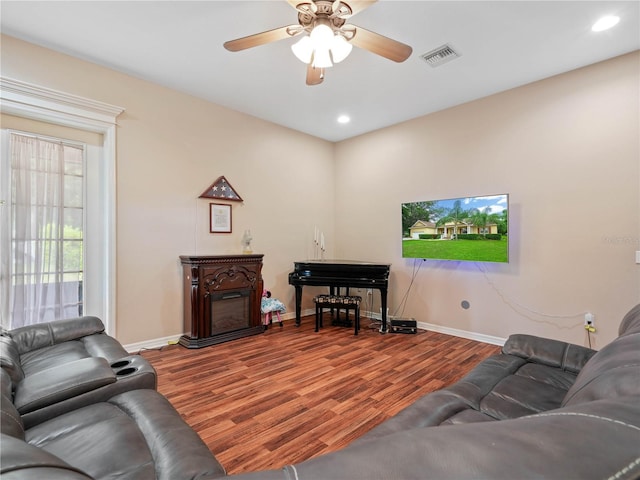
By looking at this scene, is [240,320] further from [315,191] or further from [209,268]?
[315,191]

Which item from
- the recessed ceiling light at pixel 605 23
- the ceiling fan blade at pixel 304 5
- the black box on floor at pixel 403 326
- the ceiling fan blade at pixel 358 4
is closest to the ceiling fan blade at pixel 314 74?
the ceiling fan blade at pixel 304 5

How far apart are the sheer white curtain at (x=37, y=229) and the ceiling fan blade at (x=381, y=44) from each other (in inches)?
120

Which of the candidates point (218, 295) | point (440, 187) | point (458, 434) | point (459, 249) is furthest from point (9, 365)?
point (440, 187)

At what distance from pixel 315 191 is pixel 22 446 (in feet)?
15.8

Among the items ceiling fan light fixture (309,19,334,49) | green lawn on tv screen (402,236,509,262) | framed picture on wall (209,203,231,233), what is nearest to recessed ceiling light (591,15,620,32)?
green lawn on tv screen (402,236,509,262)

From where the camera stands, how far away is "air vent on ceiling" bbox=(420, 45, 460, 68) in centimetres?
277

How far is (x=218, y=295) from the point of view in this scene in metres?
3.66

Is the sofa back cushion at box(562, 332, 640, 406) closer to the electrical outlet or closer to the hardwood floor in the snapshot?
the hardwood floor

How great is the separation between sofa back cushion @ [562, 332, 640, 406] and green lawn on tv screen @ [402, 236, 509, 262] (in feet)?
7.60

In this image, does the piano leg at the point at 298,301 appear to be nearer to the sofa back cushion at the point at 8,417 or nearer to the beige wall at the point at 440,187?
the beige wall at the point at 440,187

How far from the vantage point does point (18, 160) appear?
9.11 feet

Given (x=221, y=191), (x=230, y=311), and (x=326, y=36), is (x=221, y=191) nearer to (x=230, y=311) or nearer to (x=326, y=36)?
(x=230, y=311)

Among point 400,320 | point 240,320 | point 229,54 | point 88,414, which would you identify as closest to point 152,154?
point 229,54

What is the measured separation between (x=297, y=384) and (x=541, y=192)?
129 inches
